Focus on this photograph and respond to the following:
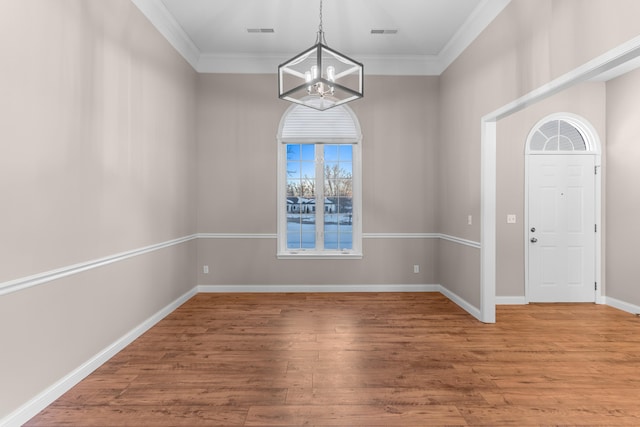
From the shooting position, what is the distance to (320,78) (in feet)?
8.30

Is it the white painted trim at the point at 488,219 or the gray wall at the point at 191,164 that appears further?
the white painted trim at the point at 488,219

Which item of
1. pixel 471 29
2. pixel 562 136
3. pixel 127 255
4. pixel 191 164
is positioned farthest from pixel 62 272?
pixel 562 136

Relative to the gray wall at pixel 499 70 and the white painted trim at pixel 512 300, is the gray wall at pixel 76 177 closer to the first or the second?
the gray wall at pixel 499 70

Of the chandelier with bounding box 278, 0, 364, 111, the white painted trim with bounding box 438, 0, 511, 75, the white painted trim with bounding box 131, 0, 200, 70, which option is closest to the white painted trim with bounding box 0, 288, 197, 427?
the chandelier with bounding box 278, 0, 364, 111

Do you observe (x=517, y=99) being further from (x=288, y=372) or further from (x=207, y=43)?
(x=207, y=43)

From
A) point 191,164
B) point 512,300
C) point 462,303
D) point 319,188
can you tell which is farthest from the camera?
point 319,188

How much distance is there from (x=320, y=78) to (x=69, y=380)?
2.88 metres

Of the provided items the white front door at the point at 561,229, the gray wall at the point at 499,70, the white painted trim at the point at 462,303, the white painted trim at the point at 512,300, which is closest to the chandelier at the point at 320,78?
the gray wall at the point at 499,70

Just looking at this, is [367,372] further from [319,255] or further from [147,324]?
[319,255]

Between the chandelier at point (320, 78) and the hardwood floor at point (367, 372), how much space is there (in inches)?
89.4

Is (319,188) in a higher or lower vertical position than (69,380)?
higher

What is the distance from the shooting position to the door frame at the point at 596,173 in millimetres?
4551

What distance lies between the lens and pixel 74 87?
Result: 2477 mm

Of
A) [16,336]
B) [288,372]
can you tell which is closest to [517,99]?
[288,372]
